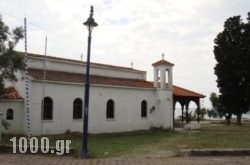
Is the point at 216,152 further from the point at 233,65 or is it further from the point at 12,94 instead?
the point at 233,65

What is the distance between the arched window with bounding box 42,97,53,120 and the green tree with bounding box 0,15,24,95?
224 inches

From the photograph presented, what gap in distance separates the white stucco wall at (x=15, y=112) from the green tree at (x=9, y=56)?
4386 millimetres

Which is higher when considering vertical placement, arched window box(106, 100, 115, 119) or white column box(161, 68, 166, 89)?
white column box(161, 68, 166, 89)

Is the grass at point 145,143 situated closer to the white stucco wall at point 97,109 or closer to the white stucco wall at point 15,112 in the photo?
the white stucco wall at point 97,109

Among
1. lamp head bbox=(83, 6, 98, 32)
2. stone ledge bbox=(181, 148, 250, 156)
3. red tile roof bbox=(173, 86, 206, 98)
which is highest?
lamp head bbox=(83, 6, 98, 32)

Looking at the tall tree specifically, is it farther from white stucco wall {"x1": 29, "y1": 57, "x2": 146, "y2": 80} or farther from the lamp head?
the lamp head

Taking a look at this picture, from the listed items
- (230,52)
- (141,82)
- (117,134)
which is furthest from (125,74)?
(230,52)

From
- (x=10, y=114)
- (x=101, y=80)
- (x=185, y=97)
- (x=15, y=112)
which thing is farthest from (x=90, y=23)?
(x=185, y=97)

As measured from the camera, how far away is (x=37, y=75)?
30.2m

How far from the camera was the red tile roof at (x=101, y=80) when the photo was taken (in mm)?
31244

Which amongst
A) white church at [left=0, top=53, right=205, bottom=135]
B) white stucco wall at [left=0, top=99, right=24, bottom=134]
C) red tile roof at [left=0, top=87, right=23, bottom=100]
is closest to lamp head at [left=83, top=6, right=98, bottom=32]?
white church at [left=0, top=53, right=205, bottom=135]

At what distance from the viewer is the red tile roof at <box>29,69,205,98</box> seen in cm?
3124

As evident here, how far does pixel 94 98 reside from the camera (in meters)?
33.9

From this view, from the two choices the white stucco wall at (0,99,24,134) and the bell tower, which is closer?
the white stucco wall at (0,99,24,134)
